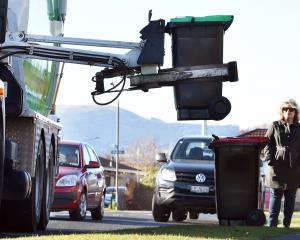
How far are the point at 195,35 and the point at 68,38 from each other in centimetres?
130

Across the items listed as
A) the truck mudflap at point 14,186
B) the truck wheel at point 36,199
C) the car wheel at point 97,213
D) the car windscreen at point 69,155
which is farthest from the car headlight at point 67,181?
the truck mudflap at point 14,186

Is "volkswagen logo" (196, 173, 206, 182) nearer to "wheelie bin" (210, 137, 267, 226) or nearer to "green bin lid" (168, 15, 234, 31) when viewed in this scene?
"wheelie bin" (210, 137, 267, 226)

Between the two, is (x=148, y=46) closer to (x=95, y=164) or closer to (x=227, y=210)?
(x=227, y=210)

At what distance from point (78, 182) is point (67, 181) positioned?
0.20 meters

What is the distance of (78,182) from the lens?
55.0ft

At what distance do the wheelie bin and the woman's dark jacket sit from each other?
0.19 m

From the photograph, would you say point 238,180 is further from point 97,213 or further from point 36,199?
point 97,213

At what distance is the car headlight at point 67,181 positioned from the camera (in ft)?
54.6

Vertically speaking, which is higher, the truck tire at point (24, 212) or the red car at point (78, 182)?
the red car at point (78, 182)

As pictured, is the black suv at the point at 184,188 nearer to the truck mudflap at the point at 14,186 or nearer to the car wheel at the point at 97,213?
the car wheel at the point at 97,213

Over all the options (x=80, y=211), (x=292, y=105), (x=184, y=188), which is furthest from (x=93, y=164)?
(x=292, y=105)

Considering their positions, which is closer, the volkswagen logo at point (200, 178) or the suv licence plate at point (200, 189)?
the suv licence plate at point (200, 189)

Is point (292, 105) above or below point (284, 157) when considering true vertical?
above

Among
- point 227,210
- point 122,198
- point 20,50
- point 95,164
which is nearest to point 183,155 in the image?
point 95,164
